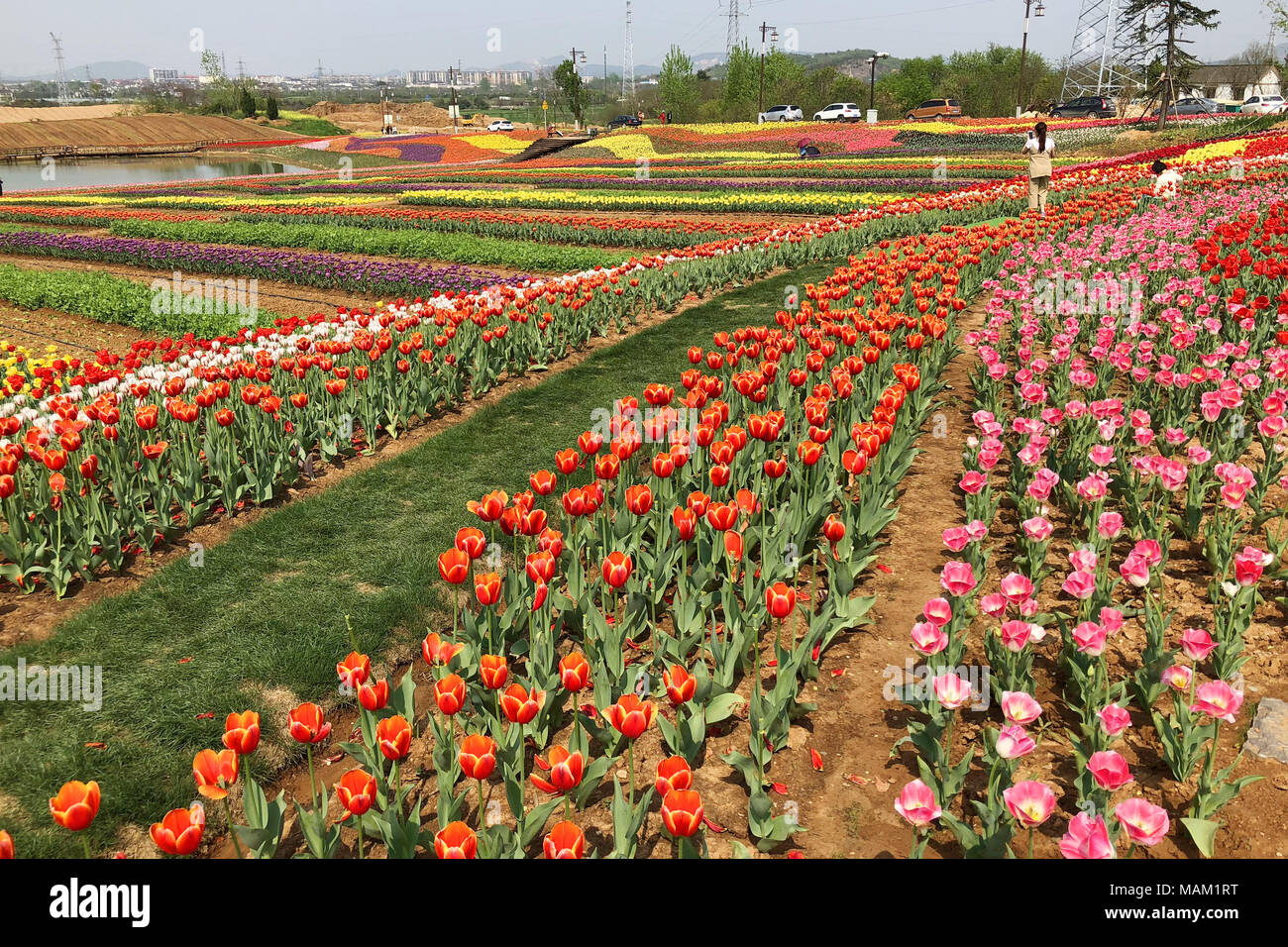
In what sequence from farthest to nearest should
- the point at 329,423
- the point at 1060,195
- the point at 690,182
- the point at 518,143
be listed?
the point at 518,143
the point at 690,182
the point at 1060,195
the point at 329,423

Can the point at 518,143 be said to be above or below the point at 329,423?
above

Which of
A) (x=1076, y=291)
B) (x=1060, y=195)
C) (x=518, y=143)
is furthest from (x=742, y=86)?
(x=1076, y=291)

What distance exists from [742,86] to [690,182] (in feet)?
212

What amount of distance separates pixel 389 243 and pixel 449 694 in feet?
62.5

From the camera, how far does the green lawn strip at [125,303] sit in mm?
13508

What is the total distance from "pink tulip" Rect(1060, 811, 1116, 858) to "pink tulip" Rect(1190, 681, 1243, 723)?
81 centimetres

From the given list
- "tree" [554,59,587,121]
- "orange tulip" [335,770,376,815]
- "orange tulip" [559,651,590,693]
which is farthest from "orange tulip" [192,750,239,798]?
"tree" [554,59,587,121]

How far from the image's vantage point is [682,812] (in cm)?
234

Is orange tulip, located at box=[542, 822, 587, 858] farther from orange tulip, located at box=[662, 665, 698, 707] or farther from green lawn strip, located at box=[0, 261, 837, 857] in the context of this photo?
green lawn strip, located at box=[0, 261, 837, 857]

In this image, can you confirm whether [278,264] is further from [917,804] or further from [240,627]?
[917,804]

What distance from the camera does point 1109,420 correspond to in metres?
4.69

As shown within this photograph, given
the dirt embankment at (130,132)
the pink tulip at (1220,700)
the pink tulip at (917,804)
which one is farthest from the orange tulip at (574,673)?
the dirt embankment at (130,132)

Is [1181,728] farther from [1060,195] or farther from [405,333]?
[1060,195]

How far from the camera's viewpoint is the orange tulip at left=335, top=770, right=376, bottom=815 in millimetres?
2518
